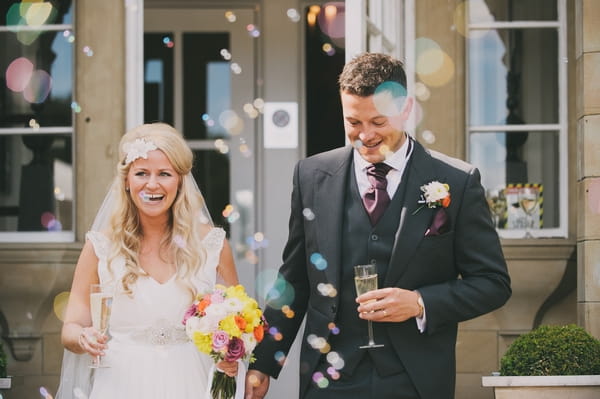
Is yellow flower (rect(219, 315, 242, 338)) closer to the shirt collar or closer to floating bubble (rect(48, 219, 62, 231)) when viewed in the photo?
the shirt collar

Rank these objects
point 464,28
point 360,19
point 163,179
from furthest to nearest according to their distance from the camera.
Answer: point 464,28 < point 360,19 < point 163,179

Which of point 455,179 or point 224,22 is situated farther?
point 224,22

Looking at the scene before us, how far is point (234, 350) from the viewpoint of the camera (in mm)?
3262

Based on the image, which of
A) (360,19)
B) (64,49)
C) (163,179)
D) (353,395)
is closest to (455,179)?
(353,395)

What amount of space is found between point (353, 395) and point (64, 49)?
394cm

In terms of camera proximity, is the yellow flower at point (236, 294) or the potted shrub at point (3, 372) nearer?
the yellow flower at point (236, 294)

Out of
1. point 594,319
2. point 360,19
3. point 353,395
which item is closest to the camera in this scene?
point 353,395

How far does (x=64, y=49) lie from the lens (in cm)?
626

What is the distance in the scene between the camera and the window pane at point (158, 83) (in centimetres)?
715

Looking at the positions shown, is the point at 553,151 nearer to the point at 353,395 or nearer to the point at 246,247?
the point at 246,247

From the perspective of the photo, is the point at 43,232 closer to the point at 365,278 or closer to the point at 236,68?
the point at 236,68

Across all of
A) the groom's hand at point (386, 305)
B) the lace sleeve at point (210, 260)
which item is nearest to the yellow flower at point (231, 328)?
the groom's hand at point (386, 305)

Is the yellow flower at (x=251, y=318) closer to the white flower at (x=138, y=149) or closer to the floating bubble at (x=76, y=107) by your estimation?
the white flower at (x=138, y=149)

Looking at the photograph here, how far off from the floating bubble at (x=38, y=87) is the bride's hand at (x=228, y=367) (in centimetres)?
343
